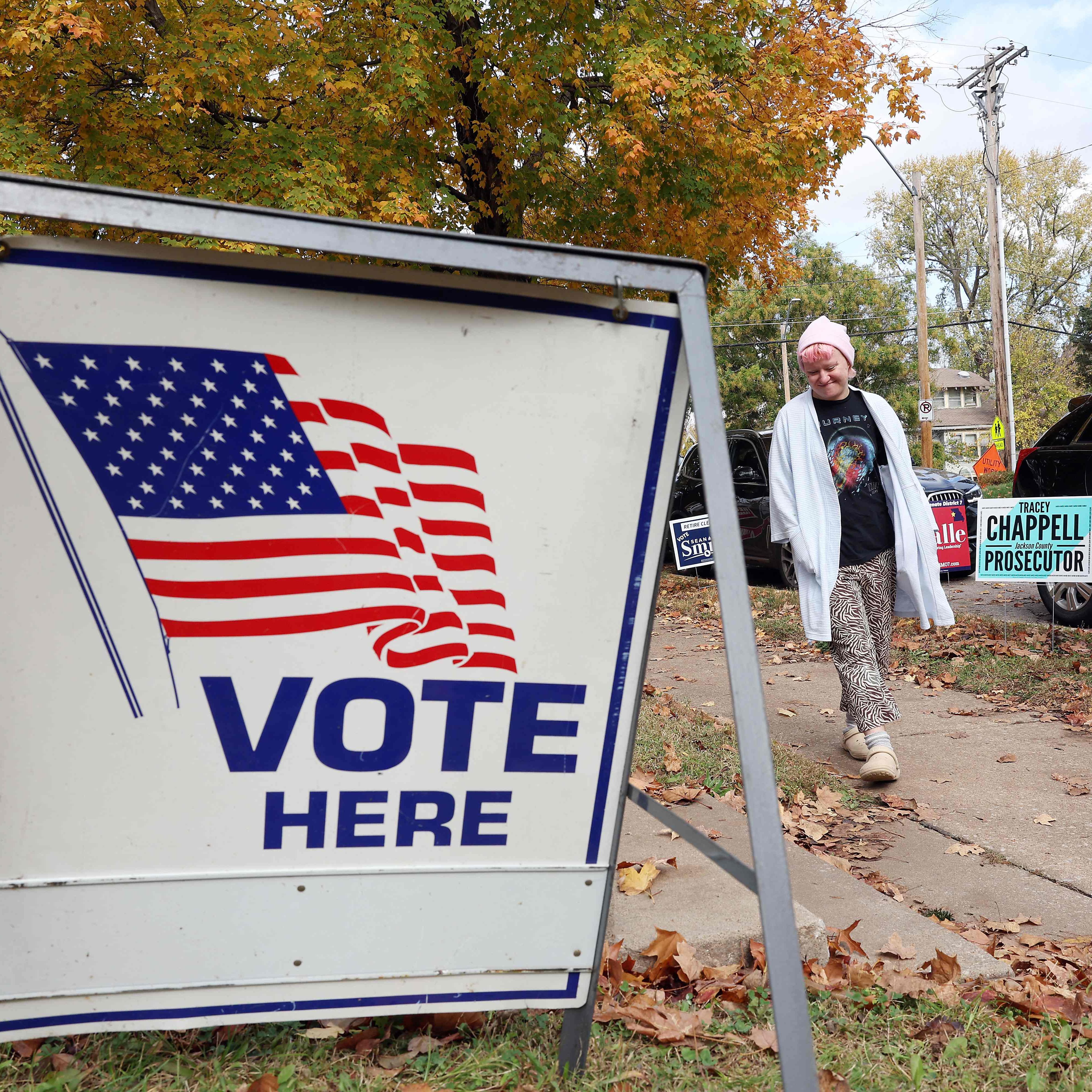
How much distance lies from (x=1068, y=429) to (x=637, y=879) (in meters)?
6.89

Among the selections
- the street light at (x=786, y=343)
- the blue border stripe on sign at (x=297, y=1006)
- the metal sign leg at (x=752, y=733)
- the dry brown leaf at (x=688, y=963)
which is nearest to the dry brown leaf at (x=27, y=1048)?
the blue border stripe on sign at (x=297, y=1006)

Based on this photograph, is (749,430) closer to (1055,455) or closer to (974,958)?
(1055,455)

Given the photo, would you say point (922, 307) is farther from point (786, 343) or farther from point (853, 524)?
point (853, 524)

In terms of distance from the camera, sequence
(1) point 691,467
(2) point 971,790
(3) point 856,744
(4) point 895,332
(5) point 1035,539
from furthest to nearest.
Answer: (4) point 895,332
(1) point 691,467
(5) point 1035,539
(3) point 856,744
(2) point 971,790

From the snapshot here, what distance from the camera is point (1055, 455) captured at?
8.25m

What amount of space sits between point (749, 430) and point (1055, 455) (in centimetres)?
467

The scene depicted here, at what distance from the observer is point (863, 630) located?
15.5 ft

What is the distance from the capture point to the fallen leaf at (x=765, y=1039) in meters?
2.36

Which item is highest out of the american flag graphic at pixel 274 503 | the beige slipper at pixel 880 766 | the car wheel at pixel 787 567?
the american flag graphic at pixel 274 503

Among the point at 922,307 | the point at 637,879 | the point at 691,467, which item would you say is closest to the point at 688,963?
the point at 637,879

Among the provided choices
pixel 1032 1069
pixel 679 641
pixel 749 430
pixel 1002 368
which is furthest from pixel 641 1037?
pixel 1002 368

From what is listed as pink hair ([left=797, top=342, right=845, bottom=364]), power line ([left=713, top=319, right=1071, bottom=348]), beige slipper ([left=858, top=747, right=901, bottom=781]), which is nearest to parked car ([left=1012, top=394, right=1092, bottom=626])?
beige slipper ([left=858, top=747, right=901, bottom=781])

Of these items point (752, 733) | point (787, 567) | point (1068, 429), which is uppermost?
point (1068, 429)

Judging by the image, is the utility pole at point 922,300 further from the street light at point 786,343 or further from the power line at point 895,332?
the street light at point 786,343
